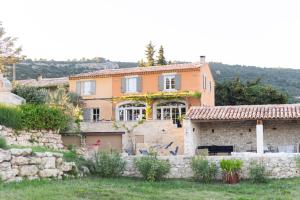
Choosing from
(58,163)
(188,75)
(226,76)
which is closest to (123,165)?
(58,163)

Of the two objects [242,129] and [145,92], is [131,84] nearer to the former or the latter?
[145,92]

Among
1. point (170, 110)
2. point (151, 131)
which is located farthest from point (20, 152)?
point (170, 110)

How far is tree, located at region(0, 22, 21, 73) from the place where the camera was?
3943 centimetres

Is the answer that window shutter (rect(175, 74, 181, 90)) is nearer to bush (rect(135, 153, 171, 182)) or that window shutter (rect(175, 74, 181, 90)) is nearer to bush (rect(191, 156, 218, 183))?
bush (rect(191, 156, 218, 183))

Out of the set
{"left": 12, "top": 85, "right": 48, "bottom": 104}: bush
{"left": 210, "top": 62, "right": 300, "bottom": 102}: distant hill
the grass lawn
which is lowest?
the grass lawn

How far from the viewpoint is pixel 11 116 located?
73.7ft

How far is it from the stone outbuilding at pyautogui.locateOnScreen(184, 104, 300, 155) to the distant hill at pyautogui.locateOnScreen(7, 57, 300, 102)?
3256 cm

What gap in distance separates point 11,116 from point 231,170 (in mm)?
10978

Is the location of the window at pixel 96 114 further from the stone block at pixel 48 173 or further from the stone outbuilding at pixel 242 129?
the stone block at pixel 48 173

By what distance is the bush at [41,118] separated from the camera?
23.4 meters

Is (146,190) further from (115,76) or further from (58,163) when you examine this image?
(115,76)

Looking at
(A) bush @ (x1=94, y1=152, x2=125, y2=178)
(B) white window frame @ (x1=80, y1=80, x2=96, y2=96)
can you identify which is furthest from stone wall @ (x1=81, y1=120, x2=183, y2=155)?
(B) white window frame @ (x1=80, y1=80, x2=96, y2=96)

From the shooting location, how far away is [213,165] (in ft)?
61.9

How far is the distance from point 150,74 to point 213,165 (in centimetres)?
1728
